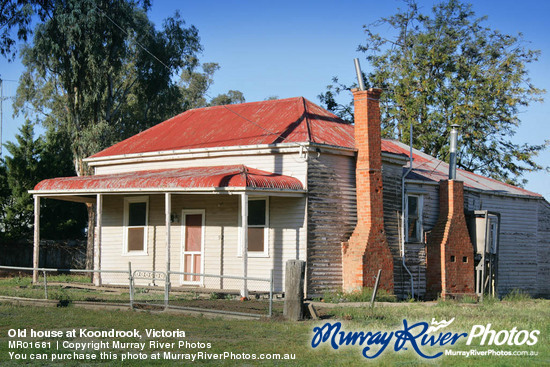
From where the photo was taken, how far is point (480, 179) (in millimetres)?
29609

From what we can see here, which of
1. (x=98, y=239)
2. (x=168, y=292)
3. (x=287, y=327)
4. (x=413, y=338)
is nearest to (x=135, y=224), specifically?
(x=98, y=239)

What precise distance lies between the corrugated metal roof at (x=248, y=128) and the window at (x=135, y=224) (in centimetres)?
170

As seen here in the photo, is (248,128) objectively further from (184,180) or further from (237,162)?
(184,180)

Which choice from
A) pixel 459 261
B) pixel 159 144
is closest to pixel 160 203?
pixel 159 144

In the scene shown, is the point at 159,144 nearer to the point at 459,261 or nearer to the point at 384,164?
the point at 384,164

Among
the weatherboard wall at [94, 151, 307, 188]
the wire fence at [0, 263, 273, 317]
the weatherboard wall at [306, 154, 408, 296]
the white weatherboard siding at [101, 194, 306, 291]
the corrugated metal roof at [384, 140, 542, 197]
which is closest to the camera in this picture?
the wire fence at [0, 263, 273, 317]

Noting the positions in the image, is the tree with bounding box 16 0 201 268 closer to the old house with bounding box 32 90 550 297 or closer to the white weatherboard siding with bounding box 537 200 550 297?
the old house with bounding box 32 90 550 297

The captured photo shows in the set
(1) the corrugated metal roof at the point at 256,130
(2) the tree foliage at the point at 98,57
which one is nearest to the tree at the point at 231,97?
(2) the tree foliage at the point at 98,57

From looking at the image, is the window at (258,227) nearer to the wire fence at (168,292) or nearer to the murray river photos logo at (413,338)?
the wire fence at (168,292)

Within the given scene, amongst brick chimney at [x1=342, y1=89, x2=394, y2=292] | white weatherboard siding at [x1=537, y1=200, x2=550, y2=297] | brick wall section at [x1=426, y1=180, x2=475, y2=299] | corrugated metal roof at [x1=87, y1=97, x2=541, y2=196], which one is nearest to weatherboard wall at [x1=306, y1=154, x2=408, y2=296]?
brick chimney at [x1=342, y1=89, x2=394, y2=292]

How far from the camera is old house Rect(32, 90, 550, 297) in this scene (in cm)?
2023

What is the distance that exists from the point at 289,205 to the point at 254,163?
1746 mm

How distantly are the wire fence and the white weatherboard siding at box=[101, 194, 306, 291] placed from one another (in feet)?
0.34

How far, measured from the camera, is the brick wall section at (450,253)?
22891 millimetres
